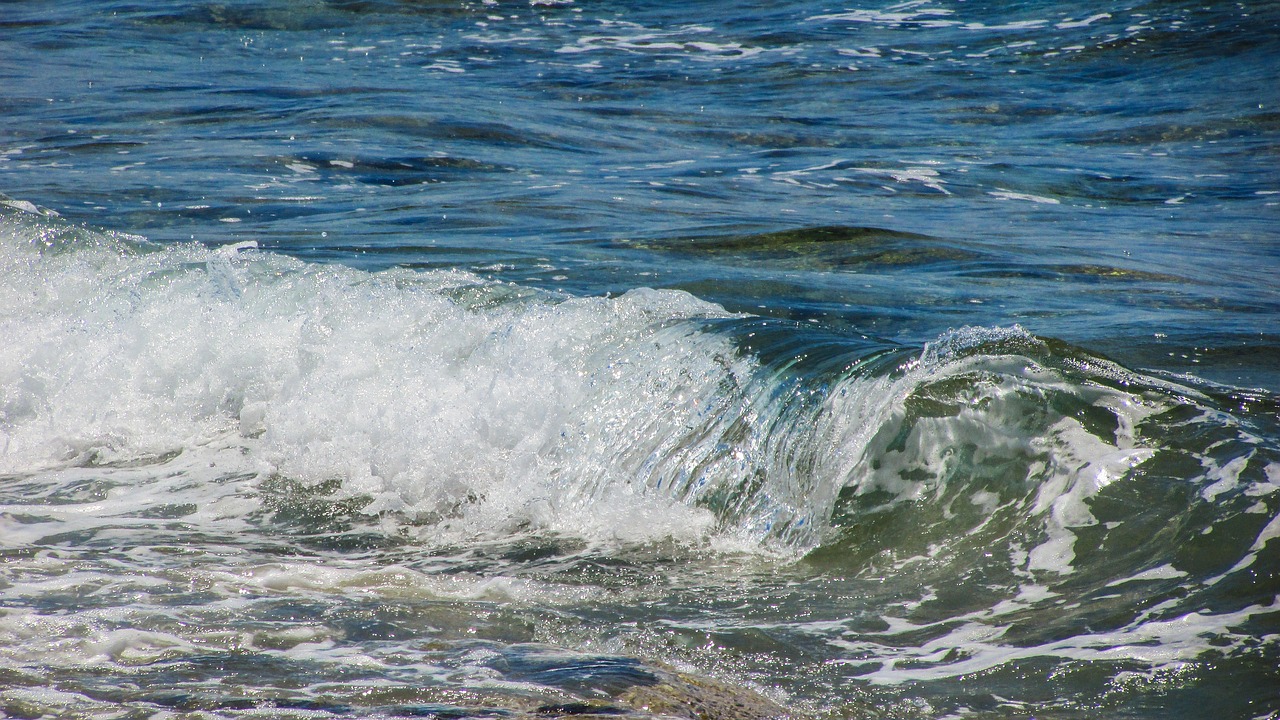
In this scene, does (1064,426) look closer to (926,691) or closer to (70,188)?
(926,691)

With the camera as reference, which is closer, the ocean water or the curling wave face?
the ocean water

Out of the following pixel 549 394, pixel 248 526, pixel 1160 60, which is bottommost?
pixel 248 526

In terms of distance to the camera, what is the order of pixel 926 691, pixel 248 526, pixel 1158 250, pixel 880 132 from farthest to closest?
pixel 880 132, pixel 1158 250, pixel 248 526, pixel 926 691

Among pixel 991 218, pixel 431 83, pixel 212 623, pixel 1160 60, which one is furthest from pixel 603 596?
pixel 1160 60

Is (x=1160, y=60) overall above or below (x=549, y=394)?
above

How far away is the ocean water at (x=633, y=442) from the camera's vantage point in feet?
9.64

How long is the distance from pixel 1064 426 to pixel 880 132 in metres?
10.7

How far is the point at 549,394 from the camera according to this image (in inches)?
188

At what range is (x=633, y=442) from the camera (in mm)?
4469

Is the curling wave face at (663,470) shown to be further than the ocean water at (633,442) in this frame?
Yes

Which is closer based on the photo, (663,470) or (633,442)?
(663,470)

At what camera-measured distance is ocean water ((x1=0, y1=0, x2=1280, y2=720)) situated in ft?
9.64

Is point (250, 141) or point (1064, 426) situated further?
point (250, 141)

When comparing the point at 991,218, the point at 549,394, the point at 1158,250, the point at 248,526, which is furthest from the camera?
the point at 991,218
